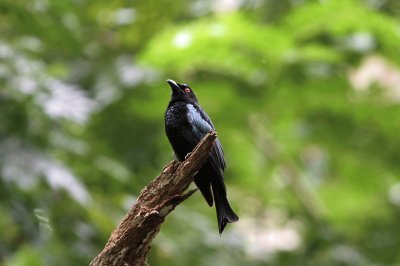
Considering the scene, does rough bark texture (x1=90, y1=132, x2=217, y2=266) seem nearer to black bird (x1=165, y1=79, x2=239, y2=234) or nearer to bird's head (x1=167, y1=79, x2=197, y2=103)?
black bird (x1=165, y1=79, x2=239, y2=234)

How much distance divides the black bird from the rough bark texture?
21 cm

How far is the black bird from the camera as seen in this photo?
304cm

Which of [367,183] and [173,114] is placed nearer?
[173,114]

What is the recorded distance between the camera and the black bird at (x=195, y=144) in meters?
3.04

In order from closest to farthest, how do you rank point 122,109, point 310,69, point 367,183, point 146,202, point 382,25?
point 146,202 < point 382,25 < point 310,69 < point 122,109 < point 367,183

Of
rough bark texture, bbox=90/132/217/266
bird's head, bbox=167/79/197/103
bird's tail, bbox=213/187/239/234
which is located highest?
bird's head, bbox=167/79/197/103

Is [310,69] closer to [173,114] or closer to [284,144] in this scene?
[284,144]

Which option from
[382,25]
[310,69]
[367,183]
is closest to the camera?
[382,25]

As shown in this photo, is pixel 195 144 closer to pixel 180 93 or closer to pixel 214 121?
pixel 180 93

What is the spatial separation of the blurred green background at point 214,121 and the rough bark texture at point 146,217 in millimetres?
1376

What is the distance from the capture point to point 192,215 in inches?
219

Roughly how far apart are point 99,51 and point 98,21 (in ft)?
0.75

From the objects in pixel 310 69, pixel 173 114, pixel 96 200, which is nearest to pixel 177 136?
pixel 173 114

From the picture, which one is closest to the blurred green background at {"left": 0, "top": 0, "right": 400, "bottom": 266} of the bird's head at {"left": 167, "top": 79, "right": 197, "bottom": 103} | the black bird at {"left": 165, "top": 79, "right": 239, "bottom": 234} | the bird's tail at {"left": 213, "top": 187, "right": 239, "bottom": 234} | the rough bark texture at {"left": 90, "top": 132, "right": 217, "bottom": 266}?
the bird's head at {"left": 167, "top": 79, "right": 197, "bottom": 103}
